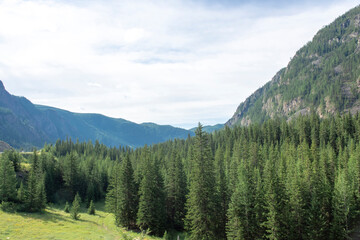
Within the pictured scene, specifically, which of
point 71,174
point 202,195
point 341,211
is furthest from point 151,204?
point 71,174

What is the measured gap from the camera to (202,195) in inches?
1752

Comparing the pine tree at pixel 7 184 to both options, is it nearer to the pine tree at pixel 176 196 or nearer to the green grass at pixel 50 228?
the green grass at pixel 50 228

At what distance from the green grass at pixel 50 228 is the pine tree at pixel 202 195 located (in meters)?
11.2

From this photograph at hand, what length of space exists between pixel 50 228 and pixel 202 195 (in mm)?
32480

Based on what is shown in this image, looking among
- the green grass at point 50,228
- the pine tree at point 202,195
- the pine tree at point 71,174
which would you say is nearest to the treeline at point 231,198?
the pine tree at point 202,195

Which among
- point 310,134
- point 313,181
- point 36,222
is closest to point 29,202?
point 36,222

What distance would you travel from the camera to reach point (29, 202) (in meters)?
63.6

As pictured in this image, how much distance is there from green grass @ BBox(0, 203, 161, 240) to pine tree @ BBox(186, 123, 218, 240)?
36.7 ft

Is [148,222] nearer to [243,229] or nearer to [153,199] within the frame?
[153,199]

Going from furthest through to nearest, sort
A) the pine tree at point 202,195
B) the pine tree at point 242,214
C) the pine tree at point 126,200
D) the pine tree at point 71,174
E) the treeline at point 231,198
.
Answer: the pine tree at point 71,174 → the pine tree at point 126,200 → the treeline at point 231,198 → the pine tree at point 242,214 → the pine tree at point 202,195

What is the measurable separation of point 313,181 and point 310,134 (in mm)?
74565

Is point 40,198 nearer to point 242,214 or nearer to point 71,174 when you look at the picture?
point 71,174

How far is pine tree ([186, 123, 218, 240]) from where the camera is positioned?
44.2 meters

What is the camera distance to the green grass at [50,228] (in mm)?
44497
